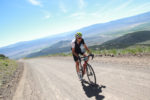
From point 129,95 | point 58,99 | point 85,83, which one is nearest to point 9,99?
point 58,99

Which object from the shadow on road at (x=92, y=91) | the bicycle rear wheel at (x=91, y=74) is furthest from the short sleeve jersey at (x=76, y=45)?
the shadow on road at (x=92, y=91)

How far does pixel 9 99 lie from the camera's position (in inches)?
286

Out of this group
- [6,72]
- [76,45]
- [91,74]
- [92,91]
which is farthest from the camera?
[6,72]

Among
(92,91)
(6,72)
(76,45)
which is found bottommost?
(6,72)

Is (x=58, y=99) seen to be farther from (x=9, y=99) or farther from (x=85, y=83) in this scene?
(x=9, y=99)

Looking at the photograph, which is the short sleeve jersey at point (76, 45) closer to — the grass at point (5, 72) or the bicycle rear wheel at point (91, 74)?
the bicycle rear wheel at point (91, 74)

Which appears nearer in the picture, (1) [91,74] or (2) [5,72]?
(1) [91,74]

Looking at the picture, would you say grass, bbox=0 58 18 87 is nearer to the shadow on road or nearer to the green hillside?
the green hillside

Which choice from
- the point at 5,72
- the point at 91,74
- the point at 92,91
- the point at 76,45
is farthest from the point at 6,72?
the point at 92,91

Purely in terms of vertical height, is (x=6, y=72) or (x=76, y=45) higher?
(x=76, y=45)

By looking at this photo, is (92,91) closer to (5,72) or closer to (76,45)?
(76,45)

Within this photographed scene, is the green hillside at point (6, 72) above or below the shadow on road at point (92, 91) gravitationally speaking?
below

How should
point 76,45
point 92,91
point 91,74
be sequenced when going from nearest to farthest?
1. point 92,91
2. point 91,74
3. point 76,45

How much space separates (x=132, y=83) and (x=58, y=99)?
10.9 feet
